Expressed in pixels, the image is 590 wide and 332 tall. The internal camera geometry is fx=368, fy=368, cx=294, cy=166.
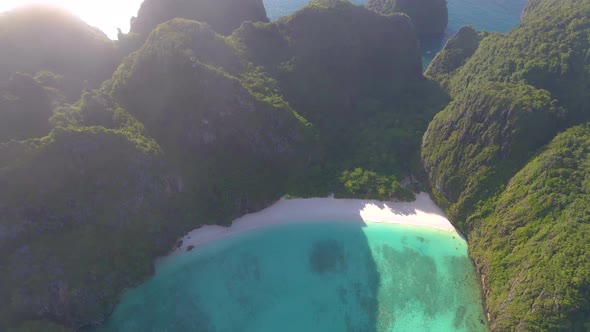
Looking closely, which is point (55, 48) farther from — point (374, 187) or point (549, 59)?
point (549, 59)

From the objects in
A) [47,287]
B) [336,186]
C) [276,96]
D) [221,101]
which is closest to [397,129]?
[336,186]

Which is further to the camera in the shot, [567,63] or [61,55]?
[61,55]

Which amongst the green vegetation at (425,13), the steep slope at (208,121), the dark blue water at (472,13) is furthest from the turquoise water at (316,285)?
the green vegetation at (425,13)

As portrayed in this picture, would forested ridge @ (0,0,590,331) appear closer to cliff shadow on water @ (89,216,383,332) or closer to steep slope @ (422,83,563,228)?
steep slope @ (422,83,563,228)

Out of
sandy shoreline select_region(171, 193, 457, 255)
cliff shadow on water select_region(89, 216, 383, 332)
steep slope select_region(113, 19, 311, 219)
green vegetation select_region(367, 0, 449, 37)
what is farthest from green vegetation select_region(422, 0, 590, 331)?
green vegetation select_region(367, 0, 449, 37)

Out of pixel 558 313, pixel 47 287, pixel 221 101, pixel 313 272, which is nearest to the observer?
pixel 558 313

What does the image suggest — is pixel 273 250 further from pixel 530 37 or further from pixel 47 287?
pixel 530 37

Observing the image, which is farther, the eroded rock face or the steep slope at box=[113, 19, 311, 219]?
the eroded rock face
